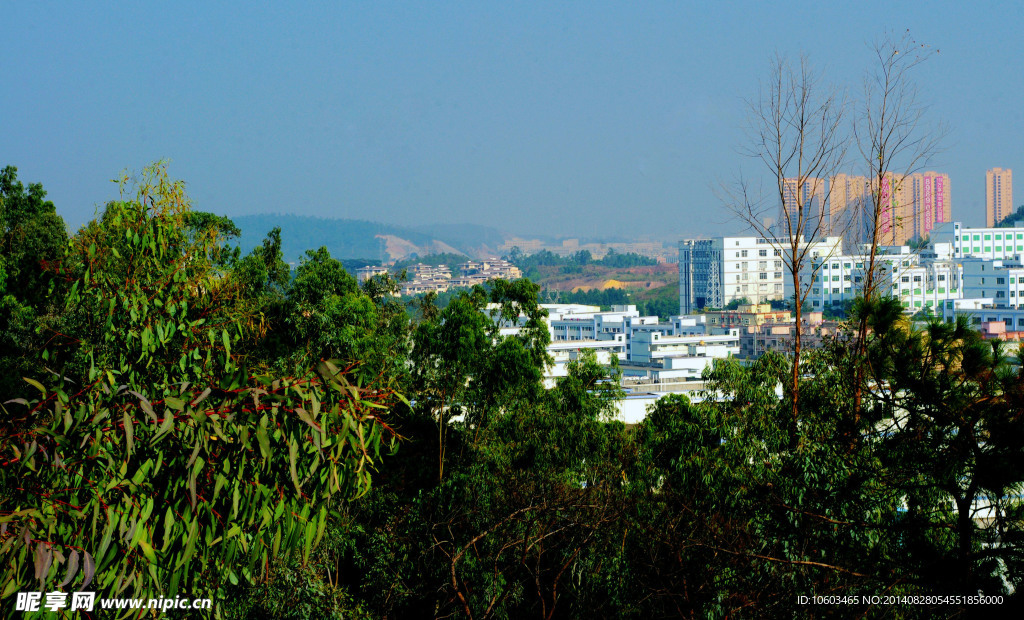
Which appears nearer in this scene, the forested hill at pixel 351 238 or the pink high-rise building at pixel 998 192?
the pink high-rise building at pixel 998 192

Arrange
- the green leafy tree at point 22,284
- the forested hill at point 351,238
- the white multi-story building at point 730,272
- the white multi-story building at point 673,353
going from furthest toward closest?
the forested hill at point 351,238
the white multi-story building at point 730,272
the white multi-story building at point 673,353
the green leafy tree at point 22,284

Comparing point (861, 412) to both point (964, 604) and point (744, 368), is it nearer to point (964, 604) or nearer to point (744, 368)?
point (964, 604)

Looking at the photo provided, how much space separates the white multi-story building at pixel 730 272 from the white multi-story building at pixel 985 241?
9.25 m

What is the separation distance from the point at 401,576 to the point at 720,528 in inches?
77.8

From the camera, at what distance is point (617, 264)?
77.1 m

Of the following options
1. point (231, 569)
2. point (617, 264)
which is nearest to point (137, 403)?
point (231, 569)

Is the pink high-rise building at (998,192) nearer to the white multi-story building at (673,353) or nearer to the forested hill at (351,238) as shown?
the white multi-story building at (673,353)

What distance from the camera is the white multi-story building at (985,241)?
44000mm

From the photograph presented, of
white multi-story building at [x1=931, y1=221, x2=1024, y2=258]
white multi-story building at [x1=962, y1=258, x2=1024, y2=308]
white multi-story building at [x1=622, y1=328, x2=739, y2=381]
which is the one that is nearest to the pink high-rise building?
white multi-story building at [x1=931, y1=221, x2=1024, y2=258]

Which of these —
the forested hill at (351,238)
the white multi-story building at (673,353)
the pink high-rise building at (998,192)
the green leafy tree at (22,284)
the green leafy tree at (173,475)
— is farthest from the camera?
the forested hill at (351,238)

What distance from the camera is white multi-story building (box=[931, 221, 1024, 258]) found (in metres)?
44.0

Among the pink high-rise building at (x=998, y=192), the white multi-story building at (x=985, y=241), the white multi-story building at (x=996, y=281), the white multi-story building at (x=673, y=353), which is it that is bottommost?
the white multi-story building at (x=673, y=353)

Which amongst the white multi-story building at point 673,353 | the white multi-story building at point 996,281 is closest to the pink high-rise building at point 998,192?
the white multi-story building at point 996,281

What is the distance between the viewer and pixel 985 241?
44.5 m
